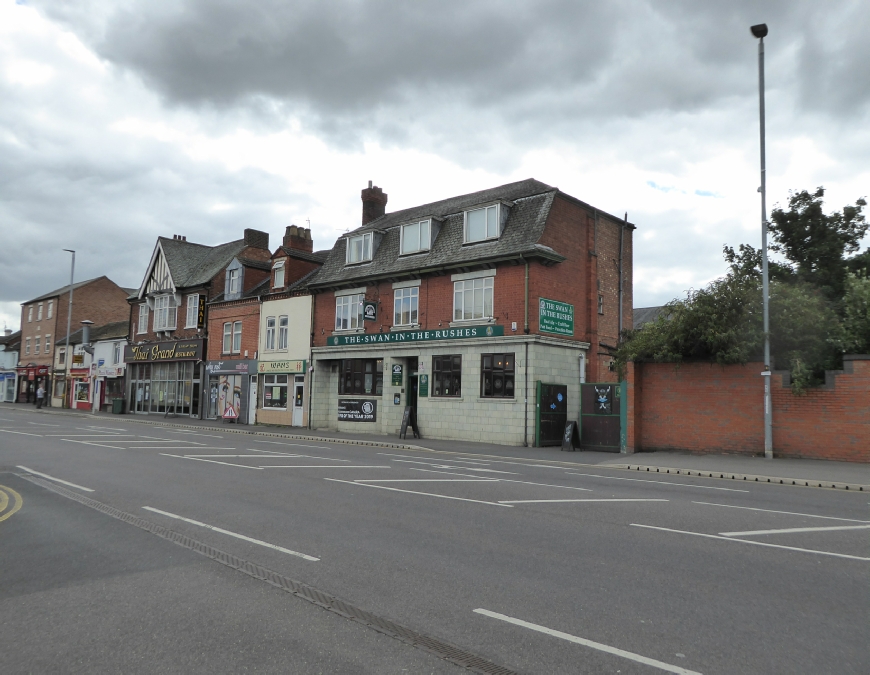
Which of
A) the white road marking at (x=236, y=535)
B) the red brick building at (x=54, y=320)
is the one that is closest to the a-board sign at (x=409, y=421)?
the white road marking at (x=236, y=535)

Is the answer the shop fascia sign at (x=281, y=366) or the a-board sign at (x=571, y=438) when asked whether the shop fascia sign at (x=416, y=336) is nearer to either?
the shop fascia sign at (x=281, y=366)

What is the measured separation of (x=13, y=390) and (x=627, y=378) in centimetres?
6881

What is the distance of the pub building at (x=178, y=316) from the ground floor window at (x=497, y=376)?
795 inches

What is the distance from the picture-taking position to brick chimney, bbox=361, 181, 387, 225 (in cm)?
3747

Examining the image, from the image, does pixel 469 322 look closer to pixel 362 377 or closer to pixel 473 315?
pixel 473 315

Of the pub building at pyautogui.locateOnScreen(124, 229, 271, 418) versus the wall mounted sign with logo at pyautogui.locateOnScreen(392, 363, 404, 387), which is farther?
the pub building at pyautogui.locateOnScreen(124, 229, 271, 418)

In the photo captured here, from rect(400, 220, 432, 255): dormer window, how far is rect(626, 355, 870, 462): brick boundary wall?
11.6 m

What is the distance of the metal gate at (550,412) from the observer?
2380 centimetres

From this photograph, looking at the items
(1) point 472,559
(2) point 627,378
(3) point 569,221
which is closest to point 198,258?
(3) point 569,221

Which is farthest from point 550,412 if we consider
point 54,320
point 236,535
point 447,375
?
point 54,320

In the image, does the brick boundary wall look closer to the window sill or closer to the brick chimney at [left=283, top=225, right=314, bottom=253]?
the window sill

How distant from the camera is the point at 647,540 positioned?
7.73 meters

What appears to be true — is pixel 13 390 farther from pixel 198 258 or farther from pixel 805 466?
pixel 805 466

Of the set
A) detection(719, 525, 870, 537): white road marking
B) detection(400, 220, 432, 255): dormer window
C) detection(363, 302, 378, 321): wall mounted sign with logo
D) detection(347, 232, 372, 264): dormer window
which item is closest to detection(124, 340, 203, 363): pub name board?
detection(347, 232, 372, 264): dormer window
